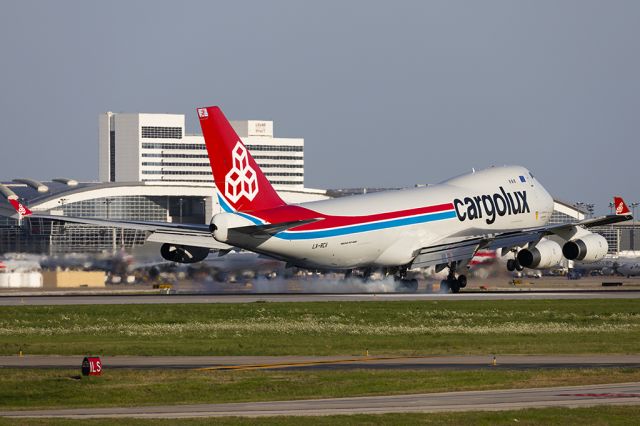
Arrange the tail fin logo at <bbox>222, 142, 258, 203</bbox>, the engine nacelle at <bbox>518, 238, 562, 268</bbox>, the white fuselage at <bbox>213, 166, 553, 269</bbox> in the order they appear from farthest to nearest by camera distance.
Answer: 1. the engine nacelle at <bbox>518, 238, 562, 268</bbox>
2. the white fuselage at <bbox>213, 166, 553, 269</bbox>
3. the tail fin logo at <bbox>222, 142, 258, 203</bbox>

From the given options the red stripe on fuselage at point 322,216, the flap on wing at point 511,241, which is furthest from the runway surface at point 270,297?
the red stripe on fuselage at point 322,216

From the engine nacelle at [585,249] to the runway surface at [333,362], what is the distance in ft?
117

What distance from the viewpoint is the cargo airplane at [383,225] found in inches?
2402

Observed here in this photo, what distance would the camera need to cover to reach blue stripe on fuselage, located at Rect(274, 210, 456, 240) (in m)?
63.9

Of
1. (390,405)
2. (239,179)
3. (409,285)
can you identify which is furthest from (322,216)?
(390,405)

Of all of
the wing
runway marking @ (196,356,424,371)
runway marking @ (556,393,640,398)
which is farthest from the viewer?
the wing

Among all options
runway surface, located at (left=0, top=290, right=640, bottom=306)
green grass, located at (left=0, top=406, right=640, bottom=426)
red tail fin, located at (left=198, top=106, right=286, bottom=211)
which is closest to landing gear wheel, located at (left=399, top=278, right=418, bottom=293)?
runway surface, located at (left=0, top=290, right=640, bottom=306)

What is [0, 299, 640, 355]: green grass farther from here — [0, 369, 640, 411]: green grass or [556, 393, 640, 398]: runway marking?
[556, 393, 640, 398]: runway marking

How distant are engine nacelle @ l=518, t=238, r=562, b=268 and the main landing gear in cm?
366

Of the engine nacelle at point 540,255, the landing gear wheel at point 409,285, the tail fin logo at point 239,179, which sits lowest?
the landing gear wheel at point 409,285

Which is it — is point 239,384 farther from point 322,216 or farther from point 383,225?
point 383,225

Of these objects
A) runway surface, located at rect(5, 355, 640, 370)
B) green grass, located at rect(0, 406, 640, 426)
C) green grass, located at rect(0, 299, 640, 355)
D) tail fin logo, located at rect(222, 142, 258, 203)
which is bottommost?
green grass, located at rect(0, 406, 640, 426)

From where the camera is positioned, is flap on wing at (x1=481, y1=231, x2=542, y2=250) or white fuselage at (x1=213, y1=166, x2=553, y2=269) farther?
flap on wing at (x1=481, y1=231, x2=542, y2=250)

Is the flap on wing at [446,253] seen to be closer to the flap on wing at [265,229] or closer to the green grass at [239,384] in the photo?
the flap on wing at [265,229]
